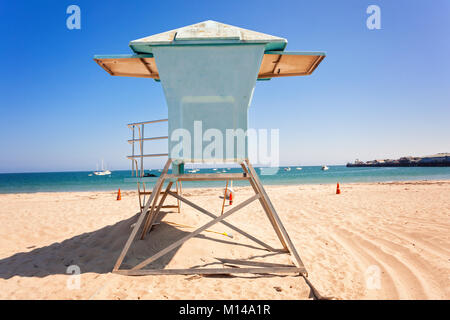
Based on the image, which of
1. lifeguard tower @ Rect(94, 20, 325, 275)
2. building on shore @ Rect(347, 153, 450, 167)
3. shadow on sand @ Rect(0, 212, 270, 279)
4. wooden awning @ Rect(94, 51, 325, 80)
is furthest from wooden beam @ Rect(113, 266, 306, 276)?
building on shore @ Rect(347, 153, 450, 167)

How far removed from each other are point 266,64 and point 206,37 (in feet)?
5.16

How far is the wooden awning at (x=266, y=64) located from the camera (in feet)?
14.1

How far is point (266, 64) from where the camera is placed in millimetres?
4867

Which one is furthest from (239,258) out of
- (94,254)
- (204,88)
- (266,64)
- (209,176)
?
(266,64)

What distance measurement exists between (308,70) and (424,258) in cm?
450

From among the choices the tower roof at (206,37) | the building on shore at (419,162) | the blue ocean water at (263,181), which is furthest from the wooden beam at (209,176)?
the building on shore at (419,162)

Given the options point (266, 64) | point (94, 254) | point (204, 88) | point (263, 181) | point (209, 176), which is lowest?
point (263, 181)

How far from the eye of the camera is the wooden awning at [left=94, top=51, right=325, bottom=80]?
4.30 meters

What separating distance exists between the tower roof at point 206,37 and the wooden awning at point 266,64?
243mm

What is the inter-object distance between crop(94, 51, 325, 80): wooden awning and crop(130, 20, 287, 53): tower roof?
0.24m

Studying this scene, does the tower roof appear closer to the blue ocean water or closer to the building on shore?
the blue ocean water

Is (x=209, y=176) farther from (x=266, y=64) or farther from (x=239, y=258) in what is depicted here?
(x=266, y=64)

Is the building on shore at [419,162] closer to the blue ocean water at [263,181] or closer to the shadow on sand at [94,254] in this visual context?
the blue ocean water at [263,181]
